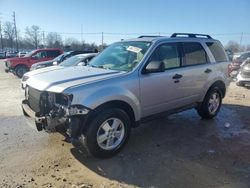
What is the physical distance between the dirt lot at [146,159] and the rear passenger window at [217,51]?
1.58m

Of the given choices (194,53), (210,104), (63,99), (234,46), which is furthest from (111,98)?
(234,46)

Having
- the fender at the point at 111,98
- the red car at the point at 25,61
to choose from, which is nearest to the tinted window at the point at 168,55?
the fender at the point at 111,98

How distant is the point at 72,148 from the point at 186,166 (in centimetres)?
200

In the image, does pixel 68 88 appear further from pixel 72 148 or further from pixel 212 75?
pixel 212 75

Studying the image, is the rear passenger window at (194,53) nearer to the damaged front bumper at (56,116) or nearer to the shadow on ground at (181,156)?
the shadow on ground at (181,156)

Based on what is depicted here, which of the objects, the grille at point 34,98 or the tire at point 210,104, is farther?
the tire at point 210,104

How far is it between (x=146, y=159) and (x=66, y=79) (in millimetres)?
1821

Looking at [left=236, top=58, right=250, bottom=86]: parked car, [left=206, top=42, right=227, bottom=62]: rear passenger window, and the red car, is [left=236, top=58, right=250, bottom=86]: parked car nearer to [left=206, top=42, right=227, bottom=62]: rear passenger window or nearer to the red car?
[left=206, top=42, right=227, bottom=62]: rear passenger window

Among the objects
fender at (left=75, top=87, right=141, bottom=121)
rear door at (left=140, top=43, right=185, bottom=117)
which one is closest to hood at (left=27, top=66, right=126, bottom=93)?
fender at (left=75, top=87, right=141, bottom=121)

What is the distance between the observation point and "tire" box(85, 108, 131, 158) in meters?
3.96

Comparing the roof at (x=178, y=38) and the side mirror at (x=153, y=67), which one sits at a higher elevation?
the roof at (x=178, y=38)

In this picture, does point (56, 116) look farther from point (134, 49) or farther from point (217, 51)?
point (217, 51)

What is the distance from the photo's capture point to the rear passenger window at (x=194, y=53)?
5.57 m

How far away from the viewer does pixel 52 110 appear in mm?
3936
